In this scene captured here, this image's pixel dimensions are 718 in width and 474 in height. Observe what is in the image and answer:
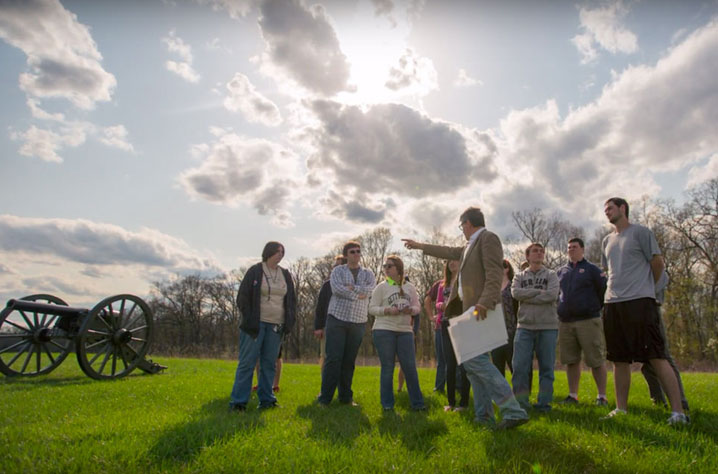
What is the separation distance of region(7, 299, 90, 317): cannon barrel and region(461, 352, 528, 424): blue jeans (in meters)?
8.07

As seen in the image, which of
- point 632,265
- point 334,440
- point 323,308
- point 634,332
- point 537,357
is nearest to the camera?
point 334,440

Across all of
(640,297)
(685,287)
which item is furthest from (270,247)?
(685,287)

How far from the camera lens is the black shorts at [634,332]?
14.5ft

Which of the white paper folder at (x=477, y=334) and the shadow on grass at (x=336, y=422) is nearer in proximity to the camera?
the shadow on grass at (x=336, y=422)

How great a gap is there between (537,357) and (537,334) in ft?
0.96

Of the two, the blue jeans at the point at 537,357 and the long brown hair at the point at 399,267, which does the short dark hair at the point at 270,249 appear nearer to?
the long brown hair at the point at 399,267

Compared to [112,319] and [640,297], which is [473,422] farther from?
[112,319]

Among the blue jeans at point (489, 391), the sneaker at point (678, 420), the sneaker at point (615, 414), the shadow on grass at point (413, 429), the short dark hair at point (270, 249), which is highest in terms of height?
the short dark hair at point (270, 249)

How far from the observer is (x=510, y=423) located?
3807mm

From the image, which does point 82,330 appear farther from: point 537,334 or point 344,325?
point 537,334

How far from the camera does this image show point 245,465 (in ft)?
9.73

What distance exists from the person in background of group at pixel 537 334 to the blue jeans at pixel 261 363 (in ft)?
10.5

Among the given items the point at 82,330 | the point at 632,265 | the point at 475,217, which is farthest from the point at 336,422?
the point at 82,330

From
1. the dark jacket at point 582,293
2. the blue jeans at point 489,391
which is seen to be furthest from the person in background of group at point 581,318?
the blue jeans at point 489,391
